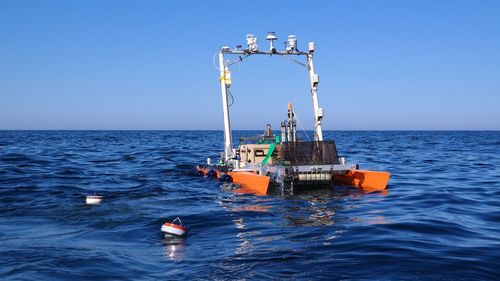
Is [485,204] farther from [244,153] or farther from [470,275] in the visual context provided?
[244,153]

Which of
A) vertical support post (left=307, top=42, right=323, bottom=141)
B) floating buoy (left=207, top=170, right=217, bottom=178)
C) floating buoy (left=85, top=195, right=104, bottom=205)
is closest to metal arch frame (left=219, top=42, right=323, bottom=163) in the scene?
vertical support post (left=307, top=42, right=323, bottom=141)

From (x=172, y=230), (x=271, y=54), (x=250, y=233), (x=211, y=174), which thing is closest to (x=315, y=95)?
(x=271, y=54)

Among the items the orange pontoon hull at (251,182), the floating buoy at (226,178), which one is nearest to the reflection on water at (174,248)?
the orange pontoon hull at (251,182)

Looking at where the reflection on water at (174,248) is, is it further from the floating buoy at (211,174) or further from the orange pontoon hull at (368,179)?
the floating buoy at (211,174)

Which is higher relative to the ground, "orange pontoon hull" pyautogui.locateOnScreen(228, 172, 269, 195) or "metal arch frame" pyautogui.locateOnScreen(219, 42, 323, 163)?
"metal arch frame" pyautogui.locateOnScreen(219, 42, 323, 163)

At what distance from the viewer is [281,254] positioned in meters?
10.0

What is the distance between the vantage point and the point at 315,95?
23.2 m

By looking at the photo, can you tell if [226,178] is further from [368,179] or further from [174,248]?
[174,248]

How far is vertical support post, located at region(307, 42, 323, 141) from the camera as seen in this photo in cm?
2272

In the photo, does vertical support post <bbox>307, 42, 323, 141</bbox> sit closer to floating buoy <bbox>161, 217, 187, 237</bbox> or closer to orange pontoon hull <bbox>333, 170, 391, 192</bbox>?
orange pontoon hull <bbox>333, 170, 391, 192</bbox>

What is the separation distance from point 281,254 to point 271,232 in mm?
2494

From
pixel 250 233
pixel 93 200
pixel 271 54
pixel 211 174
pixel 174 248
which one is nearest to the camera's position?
pixel 174 248

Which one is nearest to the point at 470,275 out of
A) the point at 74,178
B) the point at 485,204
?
the point at 485,204

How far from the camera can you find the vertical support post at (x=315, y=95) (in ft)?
74.5
